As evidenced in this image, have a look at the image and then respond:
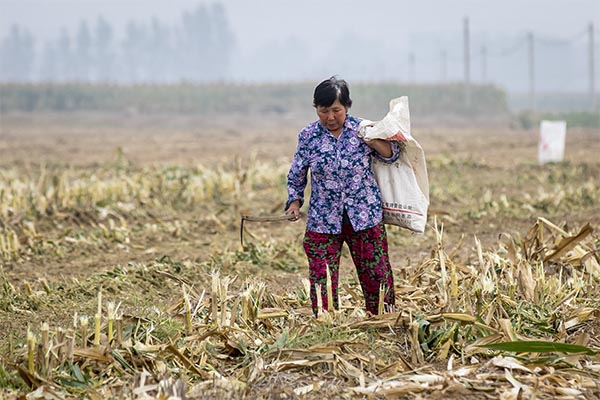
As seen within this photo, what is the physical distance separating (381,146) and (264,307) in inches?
51.2

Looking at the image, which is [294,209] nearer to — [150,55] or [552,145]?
[552,145]

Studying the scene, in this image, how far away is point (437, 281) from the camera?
212 inches

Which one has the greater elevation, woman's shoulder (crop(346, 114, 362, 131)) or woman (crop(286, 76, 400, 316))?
woman's shoulder (crop(346, 114, 362, 131))

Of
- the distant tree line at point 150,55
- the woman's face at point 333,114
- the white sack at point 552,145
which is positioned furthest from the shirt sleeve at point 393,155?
the distant tree line at point 150,55

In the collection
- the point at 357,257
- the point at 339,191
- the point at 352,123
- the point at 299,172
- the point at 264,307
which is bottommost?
the point at 264,307

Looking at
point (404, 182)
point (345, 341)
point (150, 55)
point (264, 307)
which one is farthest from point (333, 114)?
point (150, 55)

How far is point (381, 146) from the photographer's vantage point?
500cm

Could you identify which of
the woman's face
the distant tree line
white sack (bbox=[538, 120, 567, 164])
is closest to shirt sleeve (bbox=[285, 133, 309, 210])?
the woman's face

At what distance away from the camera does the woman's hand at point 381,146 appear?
4.99 metres

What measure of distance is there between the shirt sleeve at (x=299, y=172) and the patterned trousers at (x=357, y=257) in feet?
0.80

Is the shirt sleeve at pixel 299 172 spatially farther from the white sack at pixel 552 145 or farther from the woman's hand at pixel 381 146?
the white sack at pixel 552 145

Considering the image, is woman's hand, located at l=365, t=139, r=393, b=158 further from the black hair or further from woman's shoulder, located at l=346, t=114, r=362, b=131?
the black hair

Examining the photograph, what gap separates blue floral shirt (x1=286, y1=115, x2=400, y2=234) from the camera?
5039 millimetres

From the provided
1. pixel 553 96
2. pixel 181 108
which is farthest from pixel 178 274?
pixel 553 96
